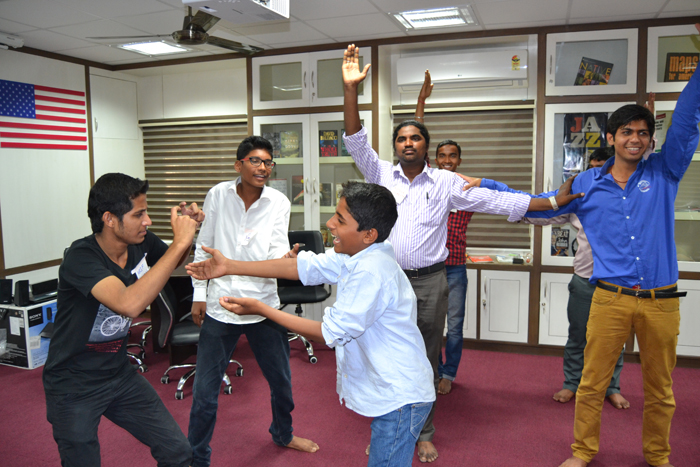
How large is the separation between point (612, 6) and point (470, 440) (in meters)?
3.05

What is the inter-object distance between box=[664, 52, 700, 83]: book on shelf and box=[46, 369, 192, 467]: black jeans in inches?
161

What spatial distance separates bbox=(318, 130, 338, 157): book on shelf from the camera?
469 cm

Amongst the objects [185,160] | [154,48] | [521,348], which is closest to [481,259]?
[521,348]

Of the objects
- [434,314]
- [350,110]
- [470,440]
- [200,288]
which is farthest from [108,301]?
[470,440]

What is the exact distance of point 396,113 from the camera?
4.74 meters

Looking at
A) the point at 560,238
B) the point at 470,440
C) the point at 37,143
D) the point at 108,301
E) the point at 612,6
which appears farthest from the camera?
the point at 37,143

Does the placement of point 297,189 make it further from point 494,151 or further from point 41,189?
point 41,189

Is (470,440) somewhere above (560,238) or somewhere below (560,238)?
below

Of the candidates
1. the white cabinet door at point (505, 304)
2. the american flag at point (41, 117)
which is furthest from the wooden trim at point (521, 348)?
the american flag at point (41, 117)

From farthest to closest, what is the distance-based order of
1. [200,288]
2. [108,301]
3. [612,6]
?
[612,6] < [200,288] < [108,301]

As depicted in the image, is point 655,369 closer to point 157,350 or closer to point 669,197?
point 669,197

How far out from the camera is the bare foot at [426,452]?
2660 millimetres

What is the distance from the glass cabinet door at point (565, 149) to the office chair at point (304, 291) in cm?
188

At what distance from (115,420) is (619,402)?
2936mm
